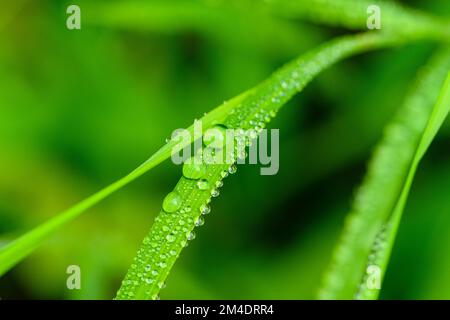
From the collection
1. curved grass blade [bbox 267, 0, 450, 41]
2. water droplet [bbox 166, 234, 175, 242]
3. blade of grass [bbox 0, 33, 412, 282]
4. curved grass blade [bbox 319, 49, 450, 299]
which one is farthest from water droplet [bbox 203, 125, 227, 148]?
curved grass blade [bbox 267, 0, 450, 41]

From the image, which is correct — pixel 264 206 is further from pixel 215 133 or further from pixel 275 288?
pixel 215 133

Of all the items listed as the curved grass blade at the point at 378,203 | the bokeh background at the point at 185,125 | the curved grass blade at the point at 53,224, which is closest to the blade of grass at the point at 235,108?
the curved grass blade at the point at 53,224

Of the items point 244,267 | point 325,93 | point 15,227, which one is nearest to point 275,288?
point 244,267

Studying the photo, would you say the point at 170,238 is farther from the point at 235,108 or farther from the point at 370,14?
the point at 370,14

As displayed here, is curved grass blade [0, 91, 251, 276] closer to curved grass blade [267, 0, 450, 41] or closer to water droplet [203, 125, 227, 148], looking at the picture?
water droplet [203, 125, 227, 148]
